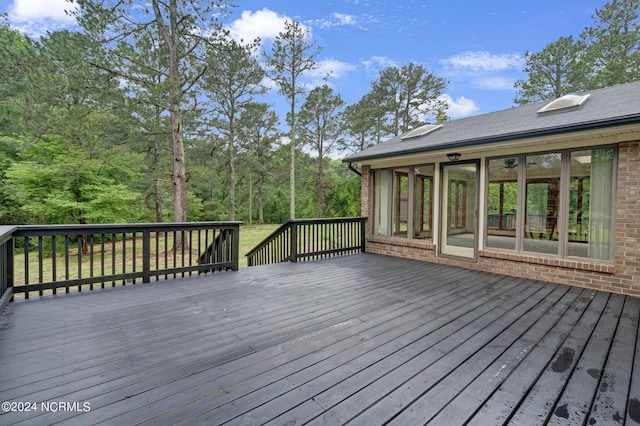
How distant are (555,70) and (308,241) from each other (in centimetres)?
1704

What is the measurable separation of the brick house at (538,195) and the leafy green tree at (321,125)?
47.3 ft

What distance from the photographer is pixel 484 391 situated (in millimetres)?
1772

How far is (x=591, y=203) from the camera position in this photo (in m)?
4.20

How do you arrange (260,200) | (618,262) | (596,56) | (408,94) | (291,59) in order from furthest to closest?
(260,200) → (408,94) → (291,59) → (596,56) → (618,262)

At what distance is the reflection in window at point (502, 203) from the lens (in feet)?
16.2

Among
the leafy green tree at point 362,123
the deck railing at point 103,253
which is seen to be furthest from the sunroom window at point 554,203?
the leafy green tree at point 362,123

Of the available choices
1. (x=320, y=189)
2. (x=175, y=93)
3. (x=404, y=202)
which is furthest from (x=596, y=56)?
(x=175, y=93)

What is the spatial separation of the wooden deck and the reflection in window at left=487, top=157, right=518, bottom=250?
1442mm

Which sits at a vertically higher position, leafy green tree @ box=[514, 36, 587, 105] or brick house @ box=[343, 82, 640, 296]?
leafy green tree @ box=[514, 36, 587, 105]

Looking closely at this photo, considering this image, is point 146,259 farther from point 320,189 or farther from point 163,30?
point 320,189

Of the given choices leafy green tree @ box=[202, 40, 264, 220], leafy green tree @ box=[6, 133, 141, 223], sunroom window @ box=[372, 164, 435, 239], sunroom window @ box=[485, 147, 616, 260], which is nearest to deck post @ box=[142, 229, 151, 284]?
sunroom window @ box=[372, 164, 435, 239]

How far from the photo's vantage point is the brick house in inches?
152

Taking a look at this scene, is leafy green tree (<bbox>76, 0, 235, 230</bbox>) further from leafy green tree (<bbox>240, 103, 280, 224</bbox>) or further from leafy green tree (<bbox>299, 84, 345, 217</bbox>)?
leafy green tree (<bbox>299, 84, 345, 217</bbox>)

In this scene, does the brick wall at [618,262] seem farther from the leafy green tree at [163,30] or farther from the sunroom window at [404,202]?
the leafy green tree at [163,30]
